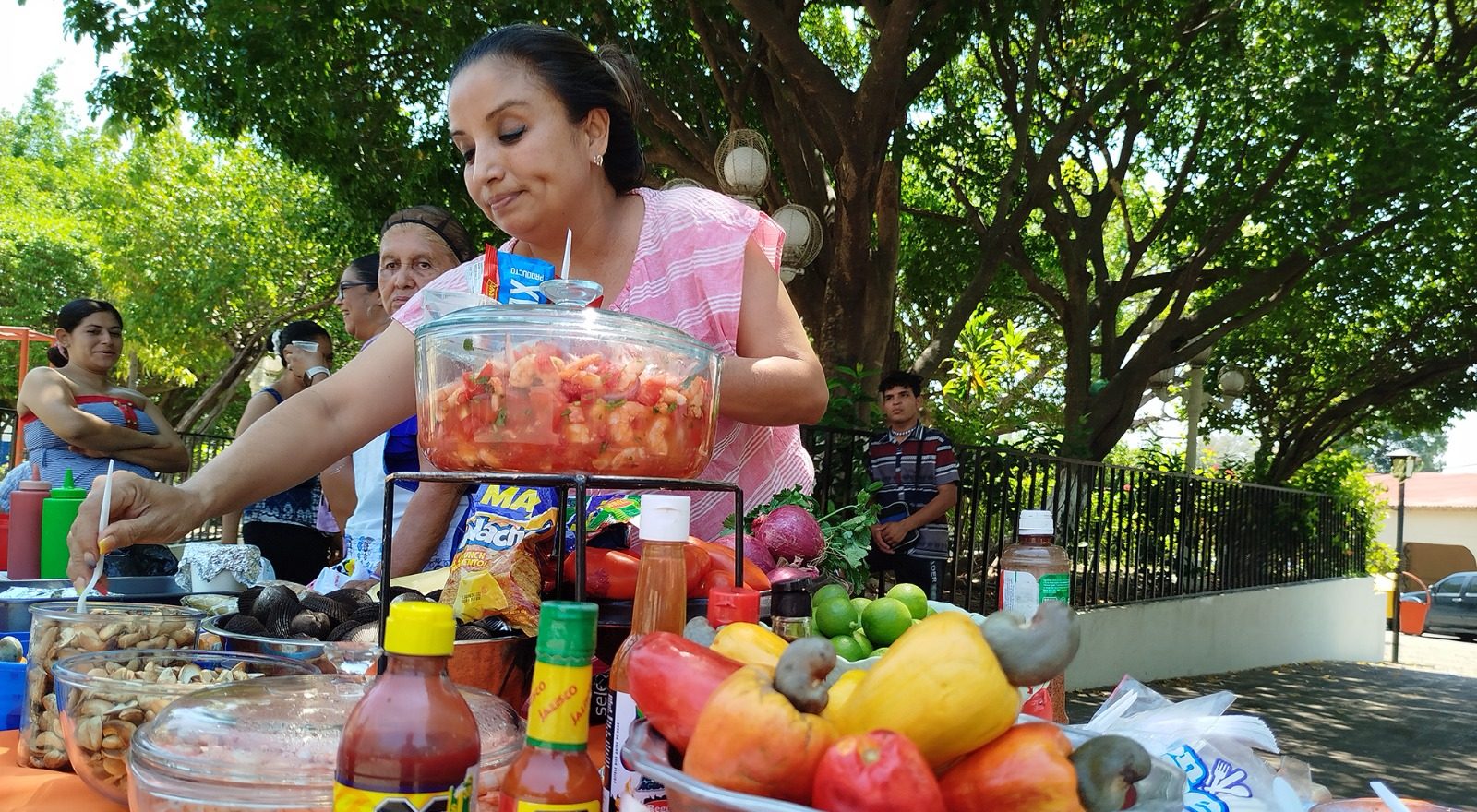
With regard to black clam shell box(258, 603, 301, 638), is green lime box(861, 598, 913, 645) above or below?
A: above

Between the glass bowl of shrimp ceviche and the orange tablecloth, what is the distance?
0.60 meters

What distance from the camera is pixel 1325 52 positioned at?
921 centimetres

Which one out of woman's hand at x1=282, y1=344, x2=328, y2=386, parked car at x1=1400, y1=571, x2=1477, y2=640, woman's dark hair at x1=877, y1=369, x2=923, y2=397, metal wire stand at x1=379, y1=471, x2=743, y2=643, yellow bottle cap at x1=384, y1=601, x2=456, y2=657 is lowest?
parked car at x1=1400, y1=571, x2=1477, y2=640

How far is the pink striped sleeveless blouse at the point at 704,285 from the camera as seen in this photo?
1.94m

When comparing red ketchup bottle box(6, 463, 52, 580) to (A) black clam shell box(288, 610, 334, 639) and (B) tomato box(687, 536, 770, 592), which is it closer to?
(A) black clam shell box(288, 610, 334, 639)

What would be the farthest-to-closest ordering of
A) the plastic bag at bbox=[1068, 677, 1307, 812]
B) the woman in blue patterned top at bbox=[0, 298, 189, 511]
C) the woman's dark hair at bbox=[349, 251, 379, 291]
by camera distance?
the woman in blue patterned top at bbox=[0, 298, 189, 511] → the woman's dark hair at bbox=[349, 251, 379, 291] → the plastic bag at bbox=[1068, 677, 1307, 812]

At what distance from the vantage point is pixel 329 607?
1722 mm

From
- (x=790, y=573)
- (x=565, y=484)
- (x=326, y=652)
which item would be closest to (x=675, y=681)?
(x=565, y=484)

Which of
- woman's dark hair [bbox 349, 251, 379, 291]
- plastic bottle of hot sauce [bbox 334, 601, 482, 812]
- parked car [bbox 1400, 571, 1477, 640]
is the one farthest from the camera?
parked car [bbox 1400, 571, 1477, 640]

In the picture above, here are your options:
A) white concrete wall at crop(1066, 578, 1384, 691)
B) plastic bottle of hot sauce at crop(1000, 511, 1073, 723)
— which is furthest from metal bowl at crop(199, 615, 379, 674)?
white concrete wall at crop(1066, 578, 1384, 691)

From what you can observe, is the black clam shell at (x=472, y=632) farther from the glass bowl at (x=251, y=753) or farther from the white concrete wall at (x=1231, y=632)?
the white concrete wall at (x=1231, y=632)

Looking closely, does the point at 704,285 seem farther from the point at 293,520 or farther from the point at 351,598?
the point at 293,520

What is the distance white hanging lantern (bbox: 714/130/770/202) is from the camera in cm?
679

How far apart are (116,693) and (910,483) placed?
584 cm
